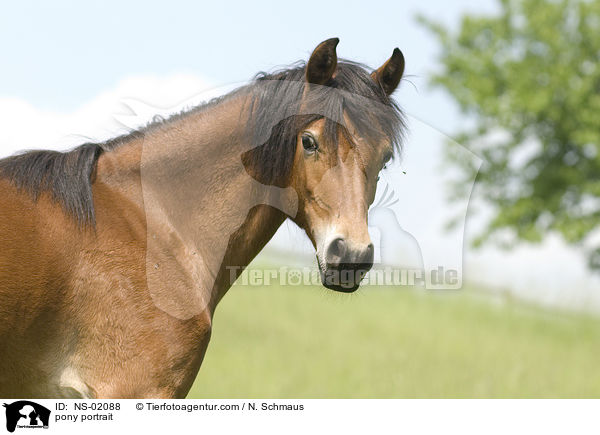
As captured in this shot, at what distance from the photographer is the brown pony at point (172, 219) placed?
11.9ft

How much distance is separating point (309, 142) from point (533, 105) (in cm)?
2030

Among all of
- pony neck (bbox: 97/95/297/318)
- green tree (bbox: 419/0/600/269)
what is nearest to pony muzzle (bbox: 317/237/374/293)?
pony neck (bbox: 97/95/297/318)

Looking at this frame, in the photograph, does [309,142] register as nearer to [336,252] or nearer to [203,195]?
[336,252]

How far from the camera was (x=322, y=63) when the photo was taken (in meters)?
3.76

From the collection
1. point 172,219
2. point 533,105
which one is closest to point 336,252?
point 172,219

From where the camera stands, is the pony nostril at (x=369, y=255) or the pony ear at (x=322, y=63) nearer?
the pony nostril at (x=369, y=255)

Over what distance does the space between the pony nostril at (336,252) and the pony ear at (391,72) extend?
4.05 ft

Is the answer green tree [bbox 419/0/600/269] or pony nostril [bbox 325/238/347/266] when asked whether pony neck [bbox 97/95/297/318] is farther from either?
green tree [bbox 419/0/600/269]

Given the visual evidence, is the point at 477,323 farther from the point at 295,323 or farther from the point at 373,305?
the point at 295,323

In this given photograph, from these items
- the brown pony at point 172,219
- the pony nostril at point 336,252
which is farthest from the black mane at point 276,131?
the pony nostril at point 336,252


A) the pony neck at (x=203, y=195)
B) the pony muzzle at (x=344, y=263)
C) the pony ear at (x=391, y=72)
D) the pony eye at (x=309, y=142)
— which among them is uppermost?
the pony ear at (x=391, y=72)
